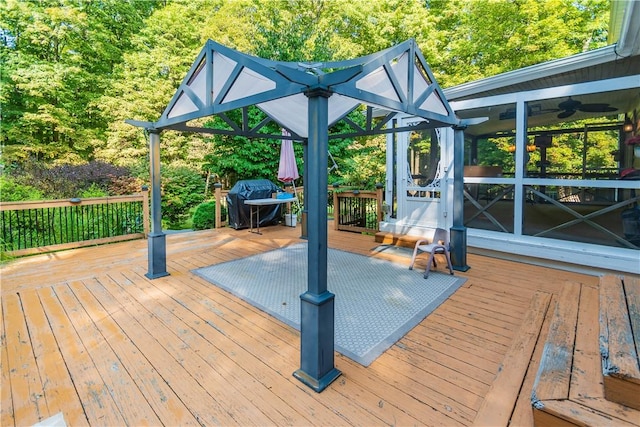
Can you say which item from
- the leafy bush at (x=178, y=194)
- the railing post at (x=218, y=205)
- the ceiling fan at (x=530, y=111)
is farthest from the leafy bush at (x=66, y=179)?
the ceiling fan at (x=530, y=111)

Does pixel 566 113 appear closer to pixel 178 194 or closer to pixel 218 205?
pixel 218 205

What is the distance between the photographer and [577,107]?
16.1ft

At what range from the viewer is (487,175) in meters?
5.32

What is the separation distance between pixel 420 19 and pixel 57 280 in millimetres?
14042

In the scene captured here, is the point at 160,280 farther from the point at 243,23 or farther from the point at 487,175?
the point at 243,23

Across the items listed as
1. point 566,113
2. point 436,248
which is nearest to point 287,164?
point 436,248

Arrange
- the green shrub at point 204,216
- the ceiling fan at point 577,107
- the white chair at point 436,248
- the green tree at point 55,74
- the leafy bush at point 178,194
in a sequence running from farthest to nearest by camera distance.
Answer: the green tree at point 55,74, the leafy bush at point 178,194, the green shrub at point 204,216, the ceiling fan at point 577,107, the white chair at point 436,248

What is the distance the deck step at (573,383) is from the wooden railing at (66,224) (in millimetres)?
6142

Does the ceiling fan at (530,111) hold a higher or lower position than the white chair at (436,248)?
higher

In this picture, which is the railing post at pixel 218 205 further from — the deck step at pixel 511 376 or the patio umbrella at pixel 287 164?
the deck step at pixel 511 376

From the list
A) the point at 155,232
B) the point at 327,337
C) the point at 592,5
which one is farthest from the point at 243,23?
the point at 592,5

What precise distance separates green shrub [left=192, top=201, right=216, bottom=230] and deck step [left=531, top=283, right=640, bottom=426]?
7.15m

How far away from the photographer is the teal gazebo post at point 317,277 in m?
1.97

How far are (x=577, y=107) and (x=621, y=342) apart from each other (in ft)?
15.4
